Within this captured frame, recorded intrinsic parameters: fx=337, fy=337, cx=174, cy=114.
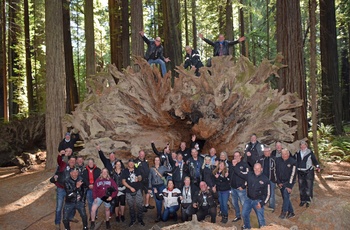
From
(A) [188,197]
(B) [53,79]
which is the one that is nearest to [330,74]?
(A) [188,197]

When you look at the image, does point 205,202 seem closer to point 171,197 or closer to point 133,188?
point 171,197

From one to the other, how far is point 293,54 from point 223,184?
567 centimetres

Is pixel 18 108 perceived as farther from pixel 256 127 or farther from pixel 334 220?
pixel 334 220

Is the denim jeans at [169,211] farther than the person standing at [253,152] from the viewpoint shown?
No

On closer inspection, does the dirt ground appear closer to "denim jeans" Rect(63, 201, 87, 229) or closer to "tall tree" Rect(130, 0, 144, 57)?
"denim jeans" Rect(63, 201, 87, 229)

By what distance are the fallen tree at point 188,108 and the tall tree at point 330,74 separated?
9523mm

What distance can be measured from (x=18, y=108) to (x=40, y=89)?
2732 millimetres

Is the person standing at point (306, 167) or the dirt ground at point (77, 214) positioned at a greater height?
the person standing at point (306, 167)

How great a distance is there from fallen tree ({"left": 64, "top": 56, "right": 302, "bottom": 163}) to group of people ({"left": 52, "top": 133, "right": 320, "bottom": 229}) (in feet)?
4.15

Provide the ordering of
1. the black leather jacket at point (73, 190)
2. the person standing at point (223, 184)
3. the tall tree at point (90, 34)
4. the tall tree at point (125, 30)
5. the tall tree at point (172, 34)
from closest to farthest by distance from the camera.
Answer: the black leather jacket at point (73, 190)
the person standing at point (223, 184)
the tall tree at point (90, 34)
the tall tree at point (172, 34)
the tall tree at point (125, 30)

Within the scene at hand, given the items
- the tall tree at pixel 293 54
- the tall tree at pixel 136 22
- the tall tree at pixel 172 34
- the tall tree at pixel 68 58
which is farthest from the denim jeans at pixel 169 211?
the tall tree at pixel 68 58

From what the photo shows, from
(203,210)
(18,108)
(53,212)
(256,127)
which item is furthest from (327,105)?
(18,108)

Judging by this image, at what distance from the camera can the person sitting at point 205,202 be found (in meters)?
7.16

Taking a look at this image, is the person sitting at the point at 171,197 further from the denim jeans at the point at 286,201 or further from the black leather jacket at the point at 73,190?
the denim jeans at the point at 286,201
